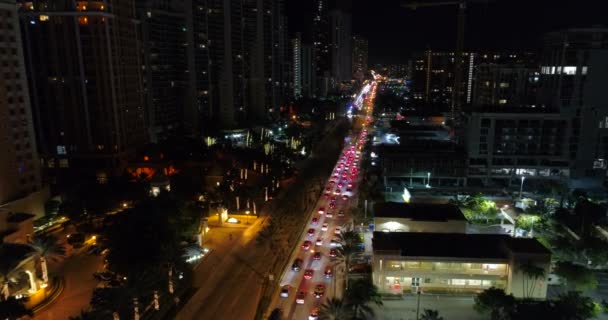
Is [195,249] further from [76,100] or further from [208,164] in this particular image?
[76,100]

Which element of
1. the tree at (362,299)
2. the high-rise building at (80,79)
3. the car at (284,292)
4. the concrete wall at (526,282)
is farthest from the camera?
the high-rise building at (80,79)

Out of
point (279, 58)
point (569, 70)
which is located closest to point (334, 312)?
point (569, 70)

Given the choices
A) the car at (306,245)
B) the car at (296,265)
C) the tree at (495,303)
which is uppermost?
the tree at (495,303)

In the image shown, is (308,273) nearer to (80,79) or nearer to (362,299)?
(362,299)

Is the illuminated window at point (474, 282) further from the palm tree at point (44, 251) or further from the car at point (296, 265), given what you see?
the palm tree at point (44, 251)

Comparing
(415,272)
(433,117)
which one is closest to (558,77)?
(415,272)

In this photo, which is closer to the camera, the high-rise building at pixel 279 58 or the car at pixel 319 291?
the car at pixel 319 291

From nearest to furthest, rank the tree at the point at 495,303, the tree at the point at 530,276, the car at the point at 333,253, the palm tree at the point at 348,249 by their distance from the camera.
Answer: the tree at the point at 495,303
the tree at the point at 530,276
the palm tree at the point at 348,249
the car at the point at 333,253

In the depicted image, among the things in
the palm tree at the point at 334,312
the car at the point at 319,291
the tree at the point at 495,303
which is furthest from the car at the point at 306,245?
the tree at the point at 495,303
